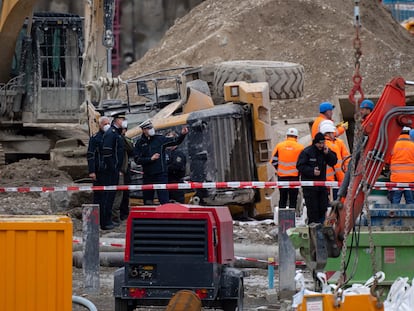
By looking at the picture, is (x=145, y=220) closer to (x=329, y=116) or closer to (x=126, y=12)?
(x=329, y=116)

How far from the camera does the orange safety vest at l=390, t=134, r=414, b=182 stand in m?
18.0

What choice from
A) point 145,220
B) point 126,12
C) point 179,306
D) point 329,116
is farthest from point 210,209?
point 126,12

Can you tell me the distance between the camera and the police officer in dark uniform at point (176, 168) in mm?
18594

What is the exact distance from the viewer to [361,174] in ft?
35.0

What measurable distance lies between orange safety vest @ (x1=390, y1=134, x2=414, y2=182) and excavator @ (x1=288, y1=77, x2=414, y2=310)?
6941 millimetres

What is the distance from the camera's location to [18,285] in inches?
375

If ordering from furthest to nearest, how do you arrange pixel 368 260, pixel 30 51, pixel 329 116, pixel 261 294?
pixel 30 51, pixel 329 116, pixel 261 294, pixel 368 260

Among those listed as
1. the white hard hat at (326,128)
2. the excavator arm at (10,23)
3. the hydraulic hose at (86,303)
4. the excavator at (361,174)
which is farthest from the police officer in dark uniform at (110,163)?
the excavator at (361,174)

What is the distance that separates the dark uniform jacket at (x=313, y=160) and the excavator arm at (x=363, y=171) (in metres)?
5.55

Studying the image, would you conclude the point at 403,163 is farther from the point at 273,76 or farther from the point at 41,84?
the point at 41,84

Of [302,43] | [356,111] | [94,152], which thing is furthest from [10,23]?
[356,111]

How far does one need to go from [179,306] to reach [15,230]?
1491mm

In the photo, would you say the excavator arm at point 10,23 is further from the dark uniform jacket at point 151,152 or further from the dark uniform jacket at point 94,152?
the dark uniform jacket at point 151,152

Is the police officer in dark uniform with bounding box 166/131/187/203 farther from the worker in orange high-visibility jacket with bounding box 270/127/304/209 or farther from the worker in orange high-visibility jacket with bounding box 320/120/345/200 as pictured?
the worker in orange high-visibility jacket with bounding box 320/120/345/200
